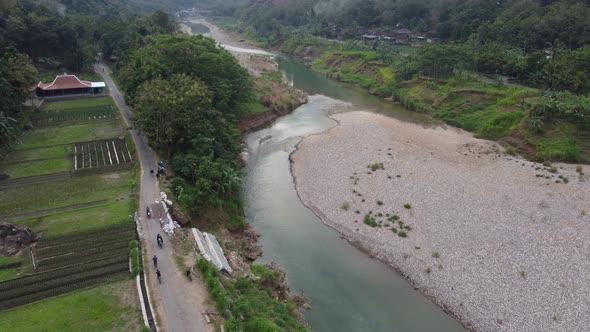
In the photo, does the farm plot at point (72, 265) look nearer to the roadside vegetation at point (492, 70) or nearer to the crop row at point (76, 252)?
the crop row at point (76, 252)

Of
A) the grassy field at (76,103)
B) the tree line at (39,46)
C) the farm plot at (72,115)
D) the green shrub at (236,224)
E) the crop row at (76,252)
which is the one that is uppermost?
the tree line at (39,46)

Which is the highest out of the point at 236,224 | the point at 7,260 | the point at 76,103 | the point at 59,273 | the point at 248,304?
the point at 76,103

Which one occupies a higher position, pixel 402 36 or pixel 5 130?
pixel 402 36

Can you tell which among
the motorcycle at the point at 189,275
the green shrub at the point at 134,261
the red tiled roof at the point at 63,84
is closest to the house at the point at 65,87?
the red tiled roof at the point at 63,84

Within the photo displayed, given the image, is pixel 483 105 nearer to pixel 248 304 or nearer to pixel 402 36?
pixel 248 304

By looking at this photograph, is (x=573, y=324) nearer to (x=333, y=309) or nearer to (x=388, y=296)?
(x=388, y=296)

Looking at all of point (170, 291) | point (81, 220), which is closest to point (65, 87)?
point (81, 220)

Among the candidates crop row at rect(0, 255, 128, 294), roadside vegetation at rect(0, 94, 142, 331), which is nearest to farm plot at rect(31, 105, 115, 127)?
roadside vegetation at rect(0, 94, 142, 331)

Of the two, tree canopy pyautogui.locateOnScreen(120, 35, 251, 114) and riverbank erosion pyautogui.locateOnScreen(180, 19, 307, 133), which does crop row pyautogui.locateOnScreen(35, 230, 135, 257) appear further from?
riverbank erosion pyautogui.locateOnScreen(180, 19, 307, 133)
